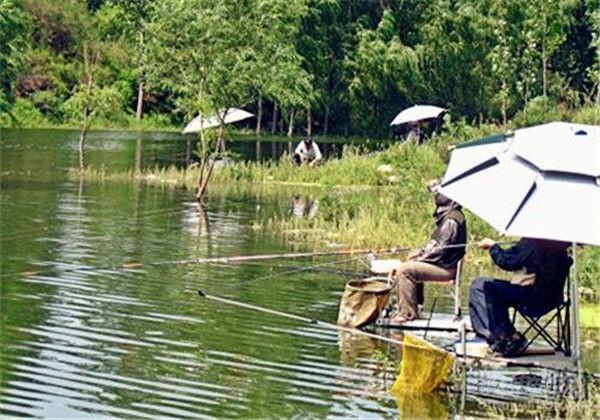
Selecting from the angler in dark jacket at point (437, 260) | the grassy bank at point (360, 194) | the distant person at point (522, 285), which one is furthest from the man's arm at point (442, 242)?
the grassy bank at point (360, 194)

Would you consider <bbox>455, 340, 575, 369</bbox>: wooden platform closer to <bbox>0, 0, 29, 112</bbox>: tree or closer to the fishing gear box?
the fishing gear box

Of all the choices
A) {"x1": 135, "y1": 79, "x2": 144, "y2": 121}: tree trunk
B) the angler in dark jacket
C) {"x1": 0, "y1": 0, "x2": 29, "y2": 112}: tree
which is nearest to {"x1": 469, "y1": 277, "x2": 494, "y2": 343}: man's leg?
the angler in dark jacket

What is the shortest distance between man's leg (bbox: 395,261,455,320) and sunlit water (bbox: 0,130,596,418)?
0.37 m

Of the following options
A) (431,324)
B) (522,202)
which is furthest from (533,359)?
(431,324)

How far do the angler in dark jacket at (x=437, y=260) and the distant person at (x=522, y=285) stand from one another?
1.49 metres

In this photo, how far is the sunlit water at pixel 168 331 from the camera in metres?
9.70

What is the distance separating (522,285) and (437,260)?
1895 millimetres

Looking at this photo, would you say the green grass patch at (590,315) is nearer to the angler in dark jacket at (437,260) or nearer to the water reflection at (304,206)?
the angler in dark jacket at (437,260)

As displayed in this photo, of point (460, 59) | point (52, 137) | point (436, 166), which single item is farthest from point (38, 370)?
point (460, 59)

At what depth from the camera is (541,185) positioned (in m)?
9.89

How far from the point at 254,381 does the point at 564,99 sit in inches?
1603

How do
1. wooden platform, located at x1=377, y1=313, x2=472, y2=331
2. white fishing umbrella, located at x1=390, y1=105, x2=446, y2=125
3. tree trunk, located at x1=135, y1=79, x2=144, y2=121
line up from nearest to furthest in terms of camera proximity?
1. wooden platform, located at x1=377, y1=313, x2=472, y2=331
2. white fishing umbrella, located at x1=390, y1=105, x2=446, y2=125
3. tree trunk, located at x1=135, y1=79, x2=144, y2=121

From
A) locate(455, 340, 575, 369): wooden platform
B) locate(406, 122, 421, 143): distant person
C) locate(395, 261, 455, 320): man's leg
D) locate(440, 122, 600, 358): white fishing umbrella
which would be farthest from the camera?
locate(406, 122, 421, 143): distant person

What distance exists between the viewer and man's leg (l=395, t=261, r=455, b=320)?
12.1m
